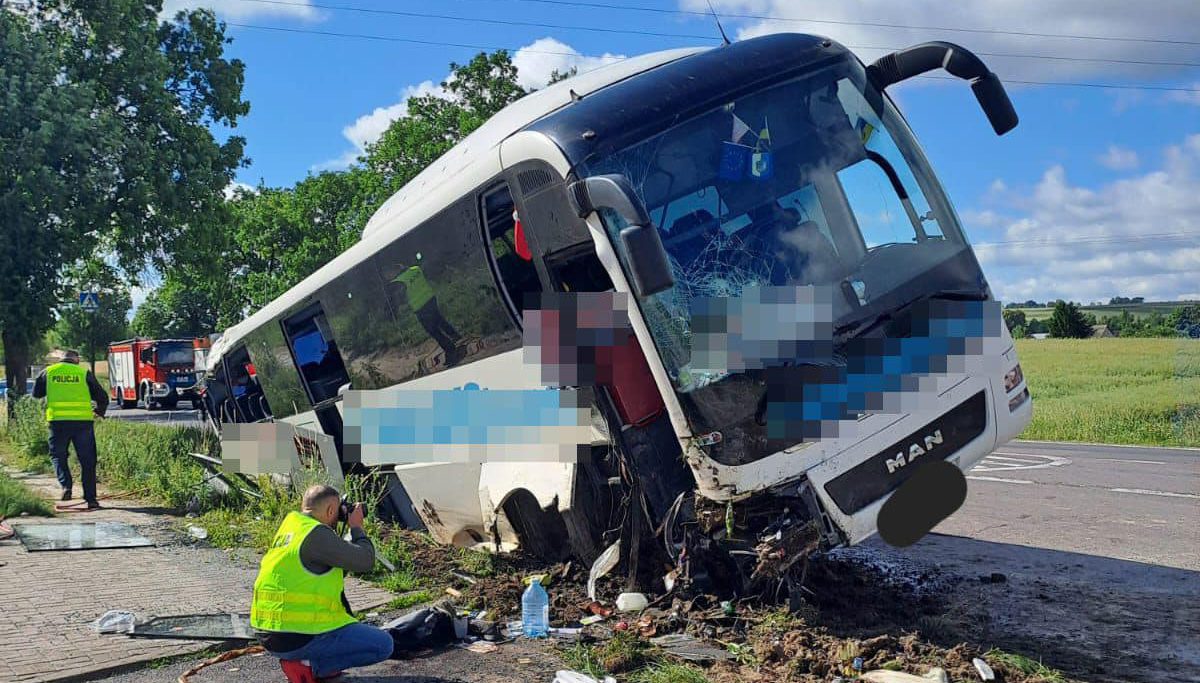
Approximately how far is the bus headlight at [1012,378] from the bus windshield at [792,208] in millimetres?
484

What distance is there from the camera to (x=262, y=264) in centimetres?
5194

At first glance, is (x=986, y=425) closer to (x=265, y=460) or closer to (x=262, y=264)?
(x=265, y=460)

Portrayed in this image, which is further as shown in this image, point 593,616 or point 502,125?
point 502,125

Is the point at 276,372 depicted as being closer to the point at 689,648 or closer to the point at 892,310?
the point at 689,648

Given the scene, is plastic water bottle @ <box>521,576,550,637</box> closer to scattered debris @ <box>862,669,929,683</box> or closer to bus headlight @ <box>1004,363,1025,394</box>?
scattered debris @ <box>862,669,929,683</box>

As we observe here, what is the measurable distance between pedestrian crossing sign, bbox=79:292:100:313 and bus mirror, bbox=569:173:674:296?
1865 centimetres

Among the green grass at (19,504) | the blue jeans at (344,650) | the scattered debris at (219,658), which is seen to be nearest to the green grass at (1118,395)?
the green grass at (19,504)

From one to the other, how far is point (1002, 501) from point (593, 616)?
578 cm

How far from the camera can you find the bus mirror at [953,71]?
631 centimetres

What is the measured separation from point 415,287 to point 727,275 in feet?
9.62

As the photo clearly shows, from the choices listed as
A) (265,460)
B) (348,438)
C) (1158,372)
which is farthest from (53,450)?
(1158,372)

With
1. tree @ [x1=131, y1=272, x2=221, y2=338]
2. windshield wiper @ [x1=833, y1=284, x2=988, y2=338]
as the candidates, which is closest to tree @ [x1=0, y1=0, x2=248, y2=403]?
windshield wiper @ [x1=833, y1=284, x2=988, y2=338]

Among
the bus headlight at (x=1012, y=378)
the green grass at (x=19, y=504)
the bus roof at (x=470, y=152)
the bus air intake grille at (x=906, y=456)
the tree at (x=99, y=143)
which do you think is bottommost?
the green grass at (x=19, y=504)

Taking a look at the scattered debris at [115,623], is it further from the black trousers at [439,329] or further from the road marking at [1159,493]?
the road marking at [1159,493]
